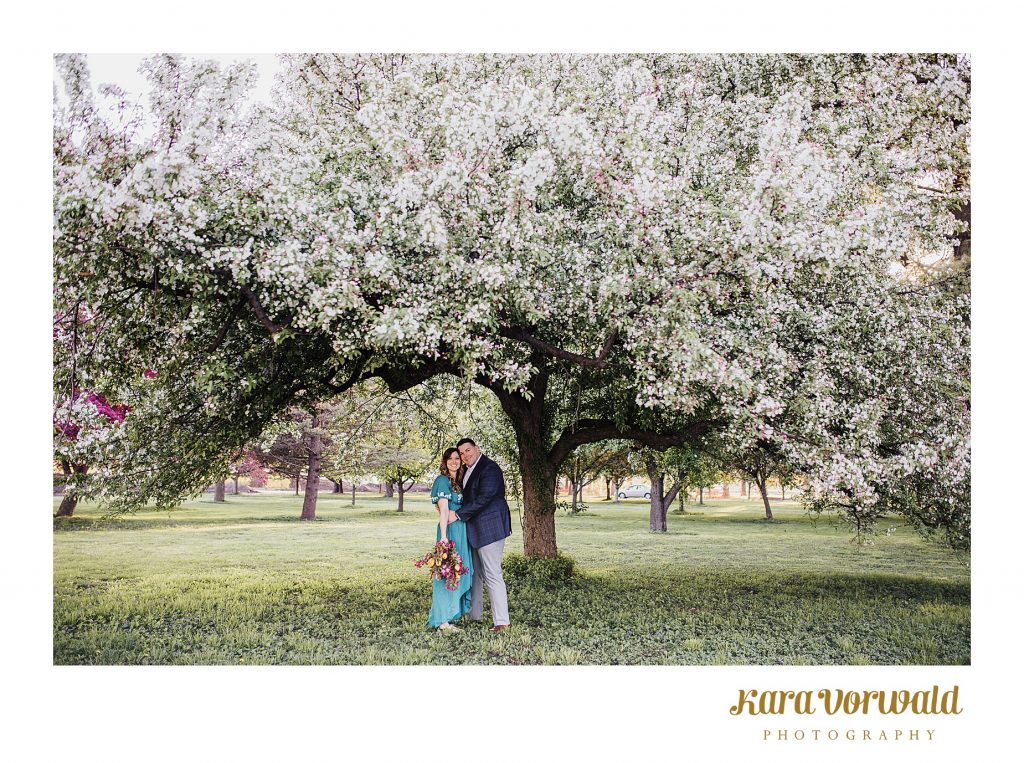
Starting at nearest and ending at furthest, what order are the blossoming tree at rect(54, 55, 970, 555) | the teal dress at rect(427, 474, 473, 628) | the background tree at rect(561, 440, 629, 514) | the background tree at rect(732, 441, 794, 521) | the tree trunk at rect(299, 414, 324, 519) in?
1. the blossoming tree at rect(54, 55, 970, 555)
2. the teal dress at rect(427, 474, 473, 628)
3. the background tree at rect(732, 441, 794, 521)
4. the background tree at rect(561, 440, 629, 514)
5. the tree trunk at rect(299, 414, 324, 519)

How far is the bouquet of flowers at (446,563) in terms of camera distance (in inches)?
299

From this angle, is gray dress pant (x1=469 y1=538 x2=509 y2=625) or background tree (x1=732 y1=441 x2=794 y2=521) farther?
background tree (x1=732 y1=441 x2=794 y2=521)

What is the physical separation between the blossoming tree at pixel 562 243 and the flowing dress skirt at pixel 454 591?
178 cm

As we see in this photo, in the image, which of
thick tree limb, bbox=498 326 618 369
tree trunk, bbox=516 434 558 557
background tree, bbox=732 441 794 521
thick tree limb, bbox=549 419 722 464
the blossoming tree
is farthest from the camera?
tree trunk, bbox=516 434 558 557

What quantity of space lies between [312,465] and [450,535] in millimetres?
17504

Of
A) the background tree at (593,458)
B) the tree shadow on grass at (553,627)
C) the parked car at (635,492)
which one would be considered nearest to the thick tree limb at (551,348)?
the tree shadow on grass at (553,627)

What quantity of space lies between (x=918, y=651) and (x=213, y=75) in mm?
9463

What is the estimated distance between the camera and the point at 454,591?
7.86 metres

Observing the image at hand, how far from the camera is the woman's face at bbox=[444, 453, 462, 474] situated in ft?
25.2

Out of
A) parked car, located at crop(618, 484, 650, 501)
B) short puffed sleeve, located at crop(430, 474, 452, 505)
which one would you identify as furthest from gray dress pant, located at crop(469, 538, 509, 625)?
parked car, located at crop(618, 484, 650, 501)

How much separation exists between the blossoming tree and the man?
107 centimetres

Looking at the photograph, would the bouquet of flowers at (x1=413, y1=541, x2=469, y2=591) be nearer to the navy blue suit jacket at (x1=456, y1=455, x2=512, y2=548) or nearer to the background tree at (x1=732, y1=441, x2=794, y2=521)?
the navy blue suit jacket at (x1=456, y1=455, x2=512, y2=548)

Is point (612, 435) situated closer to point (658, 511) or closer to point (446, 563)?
point (446, 563)

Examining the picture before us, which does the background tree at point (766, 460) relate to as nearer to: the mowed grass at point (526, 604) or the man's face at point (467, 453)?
the mowed grass at point (526, 604)
